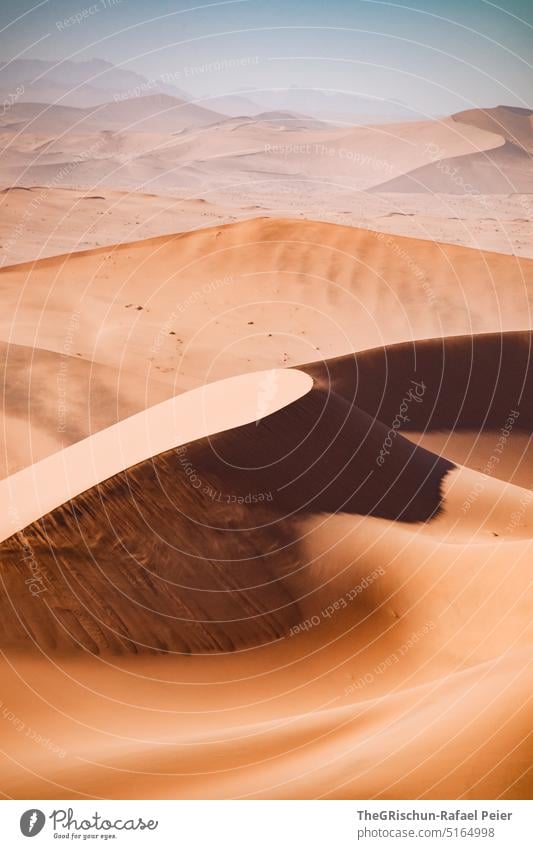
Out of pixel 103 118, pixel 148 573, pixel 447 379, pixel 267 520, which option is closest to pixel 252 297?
pixel 447 379

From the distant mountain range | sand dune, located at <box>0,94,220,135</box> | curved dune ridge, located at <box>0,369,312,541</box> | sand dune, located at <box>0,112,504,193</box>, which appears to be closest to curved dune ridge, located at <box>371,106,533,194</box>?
sand dune, located at <box>0,112,504,193</box>

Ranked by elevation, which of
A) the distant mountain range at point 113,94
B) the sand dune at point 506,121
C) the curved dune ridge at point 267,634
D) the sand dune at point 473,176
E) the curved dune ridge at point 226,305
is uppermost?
the distant mountain range at point 113,94

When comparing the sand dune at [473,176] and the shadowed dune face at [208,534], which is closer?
the shadowed dune face at [208,534]

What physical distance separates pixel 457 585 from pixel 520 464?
7.12 m

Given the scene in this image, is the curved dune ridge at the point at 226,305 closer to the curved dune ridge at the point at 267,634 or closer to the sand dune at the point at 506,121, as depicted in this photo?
the curved dune ridge at the point at 267,634

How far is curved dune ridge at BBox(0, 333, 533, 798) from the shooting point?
17.3 ft

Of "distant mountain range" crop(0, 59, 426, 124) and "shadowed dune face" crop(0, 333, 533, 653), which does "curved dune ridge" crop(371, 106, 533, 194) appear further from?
"shadowed dune face" crop(0, 333, 533, 653)

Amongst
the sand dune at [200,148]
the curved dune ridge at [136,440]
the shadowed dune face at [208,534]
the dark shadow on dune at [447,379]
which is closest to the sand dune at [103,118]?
the sand dune at [200,148]

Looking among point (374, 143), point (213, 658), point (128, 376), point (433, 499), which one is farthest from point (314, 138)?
Answer: point (213, 658)

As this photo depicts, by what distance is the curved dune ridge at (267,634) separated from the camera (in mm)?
5262

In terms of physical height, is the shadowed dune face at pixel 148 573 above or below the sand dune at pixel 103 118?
below

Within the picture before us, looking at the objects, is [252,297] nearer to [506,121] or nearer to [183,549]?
[183,549]

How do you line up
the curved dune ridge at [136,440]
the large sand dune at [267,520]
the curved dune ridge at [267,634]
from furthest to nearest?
the curved dune ridge at [136,440] < the large sand dune at [267,520] < the curved dune ridge at [267,634]

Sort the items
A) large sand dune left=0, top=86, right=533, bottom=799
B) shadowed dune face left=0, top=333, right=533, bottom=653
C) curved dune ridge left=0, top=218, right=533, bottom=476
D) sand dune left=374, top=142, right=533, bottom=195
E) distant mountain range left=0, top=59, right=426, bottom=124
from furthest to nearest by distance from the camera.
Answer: distant mountain range left=0, top=59, right=426, bottom=124
sand dune left=374, top=142, right=533, bottom=195
curved dune ridge left=0, top=218, right=533, bottom=476
shadowed dune face left=0, top=333, right=533, bottom=653
large sand dune left=0, top=86, right=533, bottom=799
